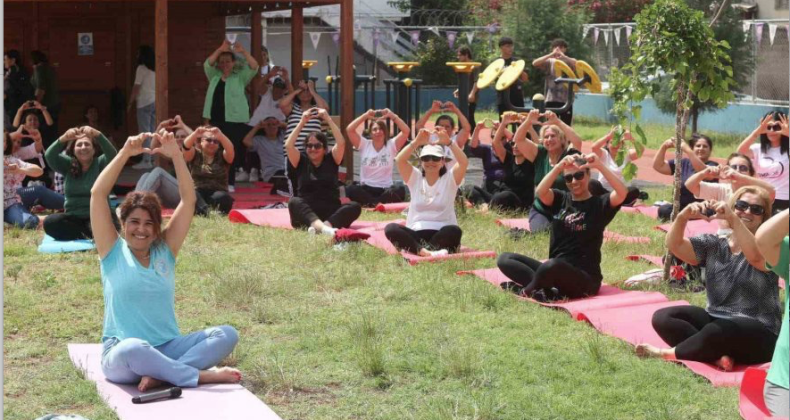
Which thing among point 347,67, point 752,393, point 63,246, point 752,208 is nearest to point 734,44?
point 347,67

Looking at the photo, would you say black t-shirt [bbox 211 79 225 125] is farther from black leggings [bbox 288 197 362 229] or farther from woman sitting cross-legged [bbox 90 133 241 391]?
woman sitting cross-legged [bbox 90 133 241 391]

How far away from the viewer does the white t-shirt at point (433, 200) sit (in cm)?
1043

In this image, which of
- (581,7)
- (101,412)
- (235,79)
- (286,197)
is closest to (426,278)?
(101,412)

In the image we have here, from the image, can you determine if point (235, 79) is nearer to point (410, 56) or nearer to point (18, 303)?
point (18, 303)

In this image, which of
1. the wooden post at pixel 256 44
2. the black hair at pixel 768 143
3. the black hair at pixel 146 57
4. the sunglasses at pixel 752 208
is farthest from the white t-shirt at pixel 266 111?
the sunglasses at pixel 752 208

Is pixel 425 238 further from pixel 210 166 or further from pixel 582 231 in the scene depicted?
pixel 210 166

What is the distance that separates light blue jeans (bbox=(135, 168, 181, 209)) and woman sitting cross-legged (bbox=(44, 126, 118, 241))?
59 cm

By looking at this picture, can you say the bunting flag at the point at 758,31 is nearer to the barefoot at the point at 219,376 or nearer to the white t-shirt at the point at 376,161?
the white t-shirt at the point at 376,161

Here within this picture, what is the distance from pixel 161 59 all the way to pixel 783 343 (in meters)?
11.1

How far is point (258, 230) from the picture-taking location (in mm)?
11734

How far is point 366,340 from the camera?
714 cm

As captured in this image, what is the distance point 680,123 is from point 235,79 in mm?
7490

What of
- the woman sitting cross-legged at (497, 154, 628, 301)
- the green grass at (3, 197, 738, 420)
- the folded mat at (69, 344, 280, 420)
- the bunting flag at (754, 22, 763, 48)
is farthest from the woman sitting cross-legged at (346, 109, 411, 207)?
the bunting flag at (754, 22, 763, 48)

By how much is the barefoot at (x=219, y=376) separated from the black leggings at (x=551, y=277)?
2.86 metres
